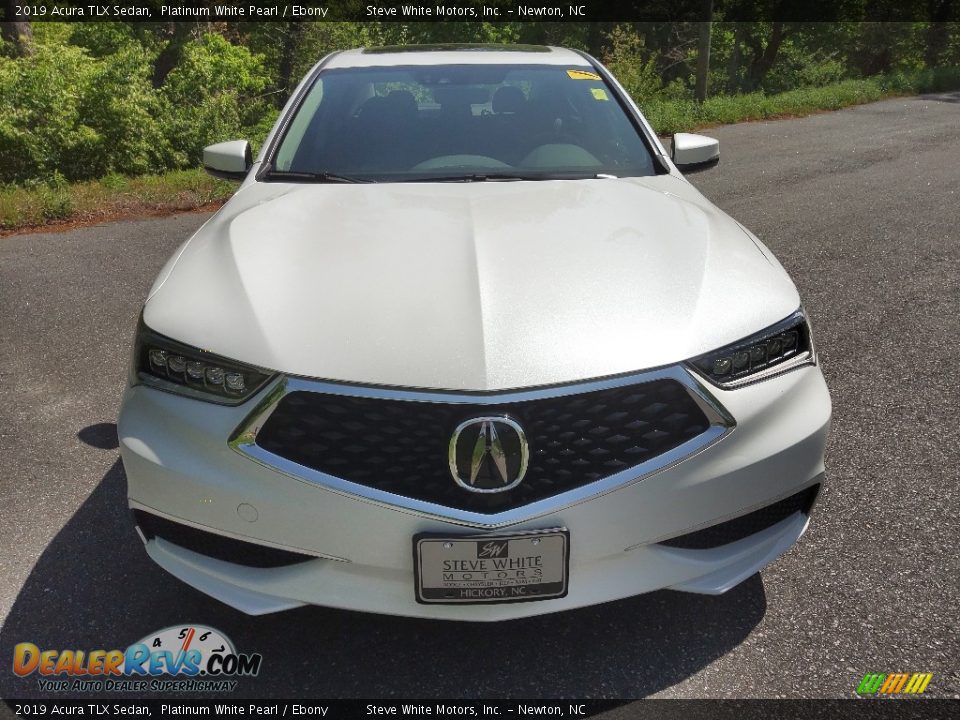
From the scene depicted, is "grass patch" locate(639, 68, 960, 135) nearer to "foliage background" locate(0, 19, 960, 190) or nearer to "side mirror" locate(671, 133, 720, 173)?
"foliage background" locate(0, 19, 960, 190)

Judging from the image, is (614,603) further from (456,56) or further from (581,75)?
(456,56)

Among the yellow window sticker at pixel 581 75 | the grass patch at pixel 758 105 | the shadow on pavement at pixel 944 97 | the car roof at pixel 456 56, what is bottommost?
the shadow on pavement at pixel 944 97

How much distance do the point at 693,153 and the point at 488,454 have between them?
2.24 meters

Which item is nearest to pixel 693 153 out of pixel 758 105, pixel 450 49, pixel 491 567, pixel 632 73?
pixel 450 49

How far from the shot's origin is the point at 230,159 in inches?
145

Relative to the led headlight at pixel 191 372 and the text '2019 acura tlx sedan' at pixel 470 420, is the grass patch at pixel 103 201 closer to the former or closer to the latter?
the text '2019 acura tlx sedan' at pixel 470 420

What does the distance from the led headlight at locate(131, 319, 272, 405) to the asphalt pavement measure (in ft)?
2.61

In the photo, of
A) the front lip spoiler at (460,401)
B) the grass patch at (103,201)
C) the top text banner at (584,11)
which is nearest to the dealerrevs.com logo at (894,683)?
the front lip spoiler at (460,401)

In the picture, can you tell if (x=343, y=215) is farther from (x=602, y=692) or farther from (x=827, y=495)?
(x=827, y=495)

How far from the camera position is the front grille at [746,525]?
2.26m

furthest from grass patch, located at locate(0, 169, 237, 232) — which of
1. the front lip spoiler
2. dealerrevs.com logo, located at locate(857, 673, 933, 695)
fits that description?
dealerrevs.com logo, located at locate(857, 673, 933, 695)

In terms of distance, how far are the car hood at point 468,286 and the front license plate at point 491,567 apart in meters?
0.36

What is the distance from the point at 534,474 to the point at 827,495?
1.72 meters

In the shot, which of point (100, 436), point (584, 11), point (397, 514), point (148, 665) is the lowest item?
point (584, 11)
